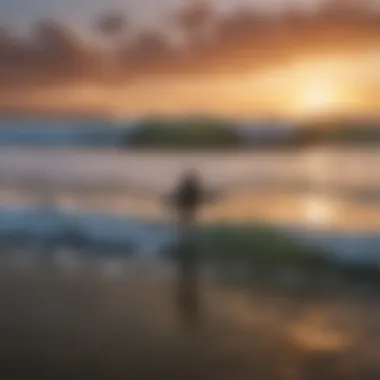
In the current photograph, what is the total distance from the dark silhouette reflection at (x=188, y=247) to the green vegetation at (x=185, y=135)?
40 millimetres

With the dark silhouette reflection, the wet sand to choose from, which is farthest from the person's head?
the wet sand

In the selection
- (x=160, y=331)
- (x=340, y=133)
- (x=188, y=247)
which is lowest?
(x=160, y=331)

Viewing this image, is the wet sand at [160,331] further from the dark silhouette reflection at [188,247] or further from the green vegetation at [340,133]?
the green vegetation at [340,133]

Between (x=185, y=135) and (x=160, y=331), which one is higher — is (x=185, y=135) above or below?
above

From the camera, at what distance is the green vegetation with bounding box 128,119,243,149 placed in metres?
0.80

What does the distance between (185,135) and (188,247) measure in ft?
0.46

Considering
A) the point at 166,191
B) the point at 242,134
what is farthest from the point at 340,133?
the point at 166,191

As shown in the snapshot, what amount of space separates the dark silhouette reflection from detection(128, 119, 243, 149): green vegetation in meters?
0.04

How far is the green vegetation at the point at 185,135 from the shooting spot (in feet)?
2.63

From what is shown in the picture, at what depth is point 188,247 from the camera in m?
0.82

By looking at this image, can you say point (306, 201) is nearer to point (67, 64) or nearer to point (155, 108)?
point (155, 108)

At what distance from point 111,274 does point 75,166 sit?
15 cm

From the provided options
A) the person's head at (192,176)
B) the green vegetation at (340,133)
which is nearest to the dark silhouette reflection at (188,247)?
the person's head at (192,176)

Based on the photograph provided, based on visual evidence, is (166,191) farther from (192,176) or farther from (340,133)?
(340,133)
